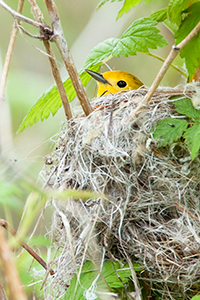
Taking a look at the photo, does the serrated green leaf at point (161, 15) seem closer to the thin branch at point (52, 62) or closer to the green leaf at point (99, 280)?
the thin branch at point (52, 62)

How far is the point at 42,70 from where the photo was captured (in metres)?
4.01

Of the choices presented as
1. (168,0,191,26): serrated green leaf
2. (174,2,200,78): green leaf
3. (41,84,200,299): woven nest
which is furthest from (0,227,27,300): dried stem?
(168,0,191,26): serrated green leaf

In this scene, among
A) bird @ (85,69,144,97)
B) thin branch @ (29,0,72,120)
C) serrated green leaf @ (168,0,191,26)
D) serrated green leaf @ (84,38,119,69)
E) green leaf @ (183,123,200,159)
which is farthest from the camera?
bird @ (85,69,144,97)

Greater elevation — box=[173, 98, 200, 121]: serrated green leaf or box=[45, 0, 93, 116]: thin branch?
box=[45, 0, 93, 116]: thin branch

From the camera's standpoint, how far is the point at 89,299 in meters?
1.61

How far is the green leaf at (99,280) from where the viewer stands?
1.61 meters

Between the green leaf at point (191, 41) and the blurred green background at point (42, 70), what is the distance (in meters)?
0.57

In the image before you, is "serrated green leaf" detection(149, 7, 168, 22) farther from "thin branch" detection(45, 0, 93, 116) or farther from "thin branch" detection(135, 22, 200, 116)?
"thin branch" detection(45, 0, 93, 116)

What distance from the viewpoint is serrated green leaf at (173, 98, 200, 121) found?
5.40 ft

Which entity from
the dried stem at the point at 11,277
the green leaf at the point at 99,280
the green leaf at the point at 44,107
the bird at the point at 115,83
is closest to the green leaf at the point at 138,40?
the green leaf at the point at 44,107

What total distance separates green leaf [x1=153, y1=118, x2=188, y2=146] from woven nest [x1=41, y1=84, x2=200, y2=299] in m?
0.04

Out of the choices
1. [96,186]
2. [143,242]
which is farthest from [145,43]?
[143,242]

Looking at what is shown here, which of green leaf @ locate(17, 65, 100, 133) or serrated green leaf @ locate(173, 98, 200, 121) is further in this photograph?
green leaf @ locate(17, 65, 100, 133)

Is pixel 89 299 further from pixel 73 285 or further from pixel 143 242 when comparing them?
pixel 143 242
